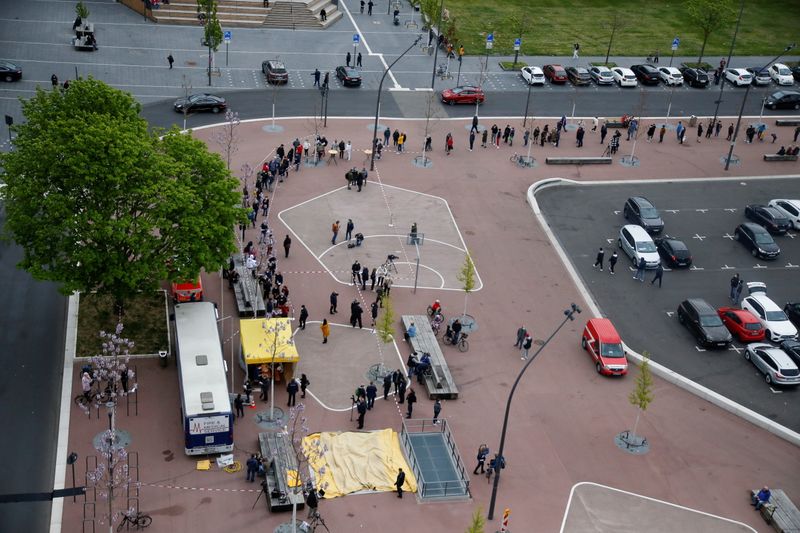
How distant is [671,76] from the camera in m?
93.4

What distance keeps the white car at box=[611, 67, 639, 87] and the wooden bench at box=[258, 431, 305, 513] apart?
57.1 metres

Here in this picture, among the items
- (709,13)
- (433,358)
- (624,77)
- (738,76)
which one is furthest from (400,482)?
(709,13)

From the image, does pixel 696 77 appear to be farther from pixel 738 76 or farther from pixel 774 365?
pixel 774 365

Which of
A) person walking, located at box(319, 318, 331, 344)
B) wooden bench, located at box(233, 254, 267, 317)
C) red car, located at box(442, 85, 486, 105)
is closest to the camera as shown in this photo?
person walking, located at box(319, 318, 331, 344)

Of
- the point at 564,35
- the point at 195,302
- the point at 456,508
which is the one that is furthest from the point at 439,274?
the point at 564,35

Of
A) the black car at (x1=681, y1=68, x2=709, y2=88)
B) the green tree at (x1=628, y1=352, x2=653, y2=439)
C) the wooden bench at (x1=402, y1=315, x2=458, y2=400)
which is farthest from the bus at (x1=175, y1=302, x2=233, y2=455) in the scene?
the black car at (x1=681, y1=68, x2=709, y2=88)

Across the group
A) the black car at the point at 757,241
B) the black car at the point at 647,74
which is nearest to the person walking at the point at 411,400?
the black car at the point at 757,241

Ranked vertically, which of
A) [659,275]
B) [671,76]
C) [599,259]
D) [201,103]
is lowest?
[659,275]

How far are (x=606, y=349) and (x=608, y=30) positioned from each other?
59.6 m

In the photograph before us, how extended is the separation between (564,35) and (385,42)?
1894 cm

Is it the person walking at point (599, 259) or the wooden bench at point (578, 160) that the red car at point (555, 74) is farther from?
the person walking at point (599, 259)

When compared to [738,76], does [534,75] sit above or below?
below

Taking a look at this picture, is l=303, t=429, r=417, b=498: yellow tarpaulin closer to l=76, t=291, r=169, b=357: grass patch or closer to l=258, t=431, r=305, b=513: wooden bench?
l=258, t=431, r=305, b=513: wooden bench

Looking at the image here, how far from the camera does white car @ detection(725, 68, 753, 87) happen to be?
9356 centimetres
